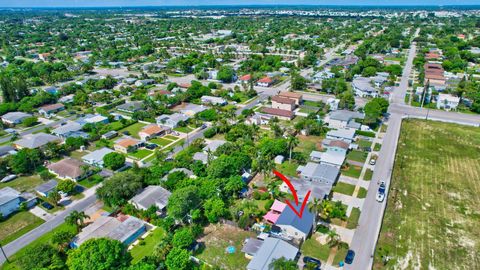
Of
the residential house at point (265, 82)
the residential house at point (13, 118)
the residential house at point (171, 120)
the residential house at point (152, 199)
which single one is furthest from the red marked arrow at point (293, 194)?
the residential house at point (13, 118)

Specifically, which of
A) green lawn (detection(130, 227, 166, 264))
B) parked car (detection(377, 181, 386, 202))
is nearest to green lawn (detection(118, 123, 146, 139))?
green lawn (detection(130, 227, 166, 264))

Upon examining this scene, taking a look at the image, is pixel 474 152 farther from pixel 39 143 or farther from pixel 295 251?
pixel 39 143

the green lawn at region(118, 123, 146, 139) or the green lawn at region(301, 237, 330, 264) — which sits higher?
the green lawn at region(118, 123, 146, 139)

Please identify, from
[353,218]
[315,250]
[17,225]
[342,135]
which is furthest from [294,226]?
[17,225]

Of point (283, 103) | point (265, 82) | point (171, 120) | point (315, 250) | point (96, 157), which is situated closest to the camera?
point (315, 250)

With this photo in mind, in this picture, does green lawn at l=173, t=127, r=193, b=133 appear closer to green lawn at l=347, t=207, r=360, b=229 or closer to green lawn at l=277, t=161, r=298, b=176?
green lawn at l=277, t=161, r=298, b=176

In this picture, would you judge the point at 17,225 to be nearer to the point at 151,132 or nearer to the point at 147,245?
the point at 147,245
